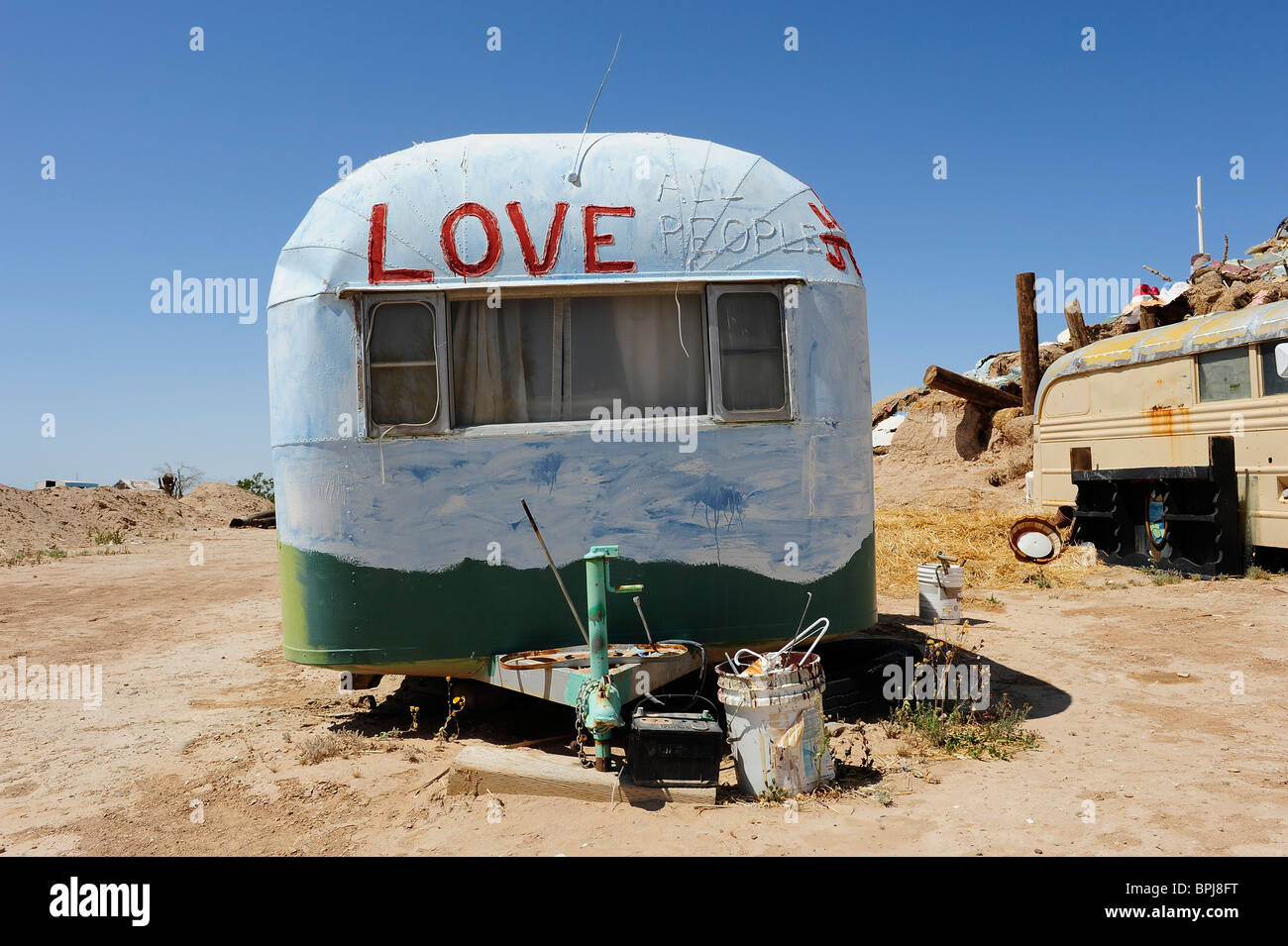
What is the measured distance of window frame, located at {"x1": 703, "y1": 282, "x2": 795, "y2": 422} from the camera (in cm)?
522

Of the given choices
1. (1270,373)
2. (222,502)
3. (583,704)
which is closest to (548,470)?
(583,704)

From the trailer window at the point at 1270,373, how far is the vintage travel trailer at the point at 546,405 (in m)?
6.60

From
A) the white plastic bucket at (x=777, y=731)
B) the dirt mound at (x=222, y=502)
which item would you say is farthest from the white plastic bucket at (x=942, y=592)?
the dirt mound at (x=222, y=502)

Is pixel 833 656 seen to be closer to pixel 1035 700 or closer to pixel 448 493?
pixel 1035 700

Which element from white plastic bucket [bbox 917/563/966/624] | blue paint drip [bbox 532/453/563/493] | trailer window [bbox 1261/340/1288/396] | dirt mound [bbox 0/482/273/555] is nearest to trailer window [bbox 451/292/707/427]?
blue paint drip [bbox 532/453/563/493]

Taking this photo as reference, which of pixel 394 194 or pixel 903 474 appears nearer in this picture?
pixel 394 194

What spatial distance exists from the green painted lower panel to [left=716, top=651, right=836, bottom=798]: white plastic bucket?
0.93 metres

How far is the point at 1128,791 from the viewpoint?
4.29 metres

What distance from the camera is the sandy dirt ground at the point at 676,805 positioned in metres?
3.89

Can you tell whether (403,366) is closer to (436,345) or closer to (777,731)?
(436,345)

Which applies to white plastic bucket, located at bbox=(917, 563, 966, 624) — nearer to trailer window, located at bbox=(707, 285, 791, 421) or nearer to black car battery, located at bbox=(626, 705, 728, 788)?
trailer window, located at bbox=(707, 285, 791, 421)
